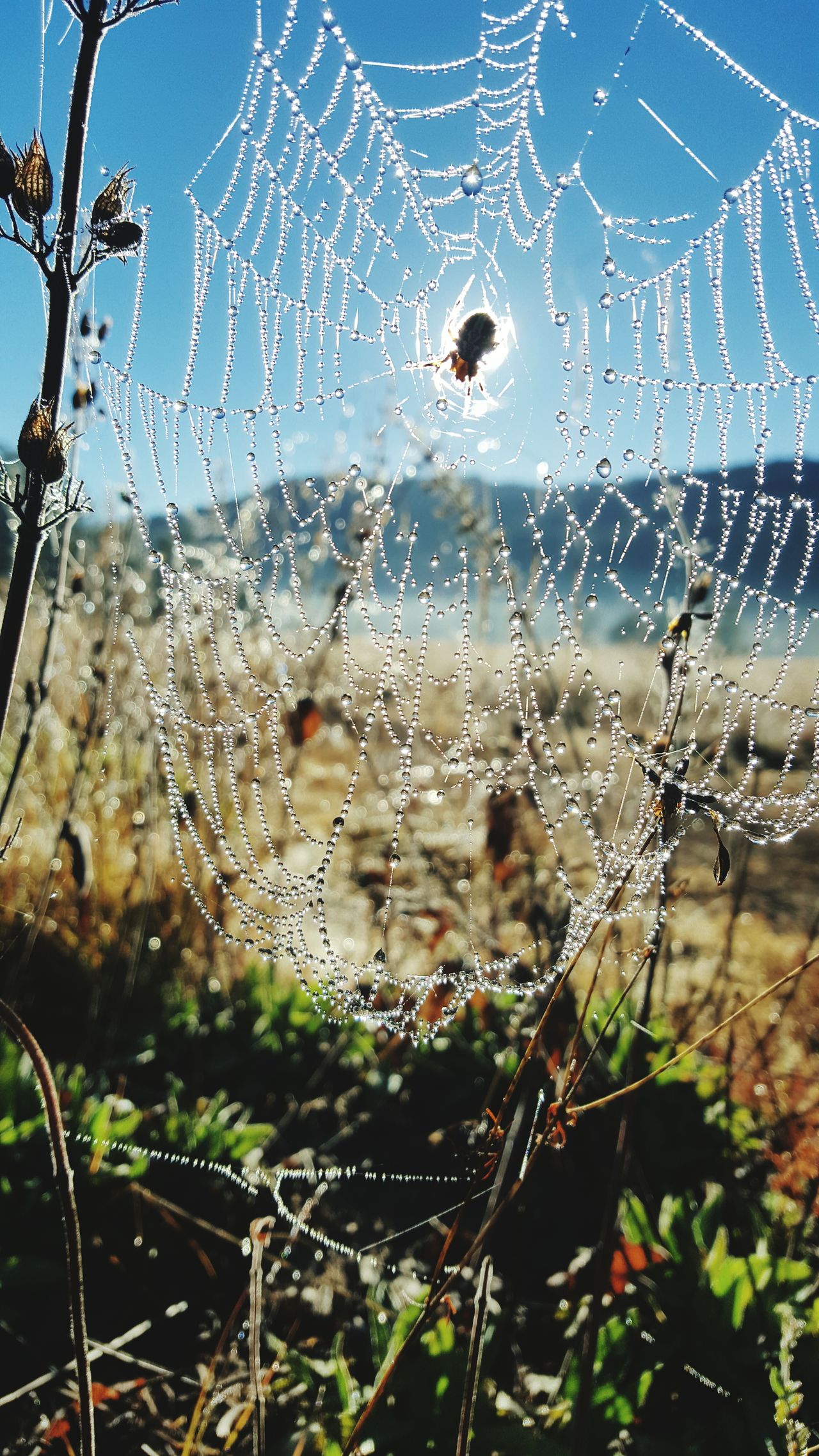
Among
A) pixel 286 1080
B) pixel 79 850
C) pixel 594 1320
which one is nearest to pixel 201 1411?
pixel 594 1320

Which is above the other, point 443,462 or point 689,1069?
point 443,462

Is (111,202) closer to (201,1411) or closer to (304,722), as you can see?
(304,722)

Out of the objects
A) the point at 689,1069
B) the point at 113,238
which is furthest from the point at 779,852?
the point at 113,238

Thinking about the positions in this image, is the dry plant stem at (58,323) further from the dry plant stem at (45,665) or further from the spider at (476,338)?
the spider at (476,338)

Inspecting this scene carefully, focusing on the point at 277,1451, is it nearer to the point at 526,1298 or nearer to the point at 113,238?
the point at 526,1298

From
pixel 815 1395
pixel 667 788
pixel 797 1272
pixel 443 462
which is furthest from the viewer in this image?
pixel 443 462

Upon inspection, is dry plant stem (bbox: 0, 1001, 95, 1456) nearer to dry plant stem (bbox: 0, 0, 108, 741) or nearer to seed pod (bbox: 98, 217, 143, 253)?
dry plant stem (bbox: 0, 0, 108, 741)

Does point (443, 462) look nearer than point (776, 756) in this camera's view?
Yes
